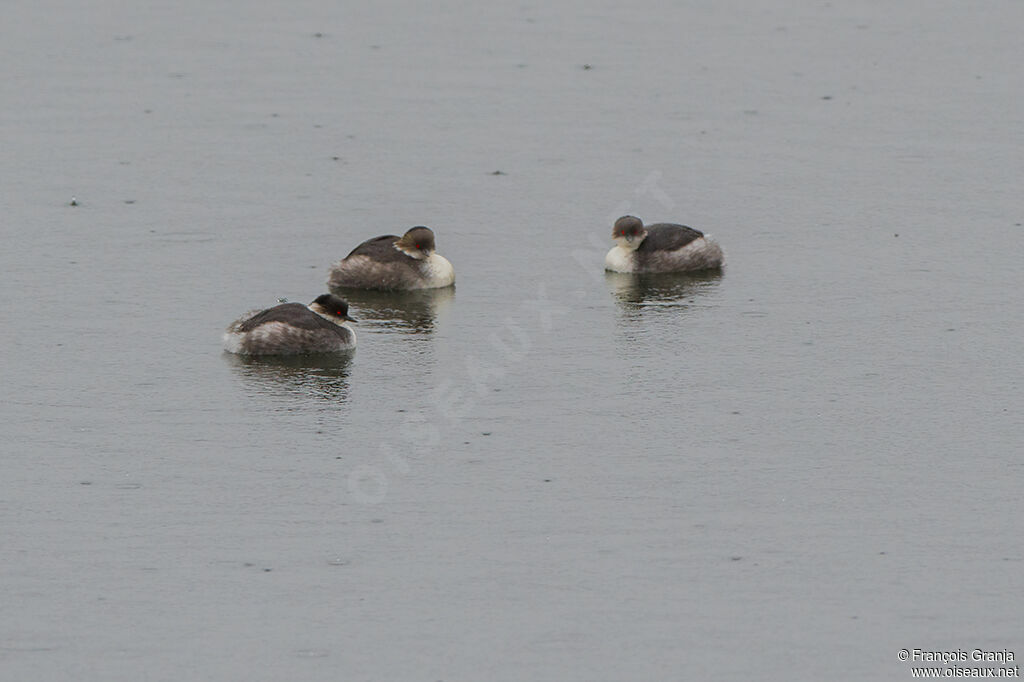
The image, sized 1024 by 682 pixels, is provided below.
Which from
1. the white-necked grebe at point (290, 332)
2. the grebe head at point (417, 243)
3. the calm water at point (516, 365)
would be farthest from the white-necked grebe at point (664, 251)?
the white-necked grebe at point (290, 332)

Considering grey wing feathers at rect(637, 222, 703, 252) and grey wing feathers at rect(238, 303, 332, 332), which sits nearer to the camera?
grey wing feathers at rect(238, 303, 332, 332)

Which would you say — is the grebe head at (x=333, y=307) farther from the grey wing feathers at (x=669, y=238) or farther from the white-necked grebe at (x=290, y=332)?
the grey wing feathers at (x=669, y=238)

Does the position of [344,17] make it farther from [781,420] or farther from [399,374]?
[781,420]

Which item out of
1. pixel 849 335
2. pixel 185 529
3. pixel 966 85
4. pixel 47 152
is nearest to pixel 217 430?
pixel 185 529

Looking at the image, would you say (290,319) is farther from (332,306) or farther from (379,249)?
(379,249)

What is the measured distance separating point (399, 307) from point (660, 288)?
2.97 m

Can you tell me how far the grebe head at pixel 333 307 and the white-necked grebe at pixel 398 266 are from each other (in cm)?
233

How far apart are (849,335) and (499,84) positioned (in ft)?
38.8

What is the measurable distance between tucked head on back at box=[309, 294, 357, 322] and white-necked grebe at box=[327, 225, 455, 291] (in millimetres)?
2327

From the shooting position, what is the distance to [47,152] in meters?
24.2

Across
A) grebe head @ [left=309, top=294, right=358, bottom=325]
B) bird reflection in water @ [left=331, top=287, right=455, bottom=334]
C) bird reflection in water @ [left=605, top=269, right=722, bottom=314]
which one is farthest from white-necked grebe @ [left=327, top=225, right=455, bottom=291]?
grebe head @ [left=309, top=294, right=358, bottom=325]

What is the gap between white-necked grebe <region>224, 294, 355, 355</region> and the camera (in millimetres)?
16703

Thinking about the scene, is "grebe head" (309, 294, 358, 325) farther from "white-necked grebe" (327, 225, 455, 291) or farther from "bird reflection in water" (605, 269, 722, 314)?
"bird reflection in water" (605, 269, 722, 314)

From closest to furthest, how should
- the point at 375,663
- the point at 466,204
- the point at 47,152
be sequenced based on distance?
the point at 375,663
the point at 466,204
the point at 47,152
